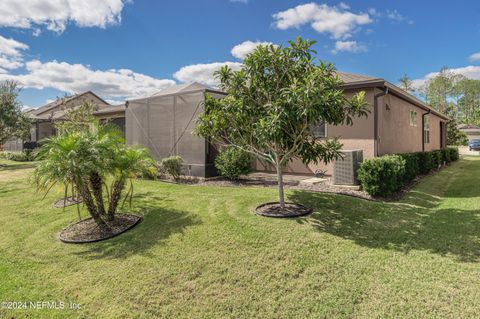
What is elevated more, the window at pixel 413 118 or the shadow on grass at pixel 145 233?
the window at pixel 413 118

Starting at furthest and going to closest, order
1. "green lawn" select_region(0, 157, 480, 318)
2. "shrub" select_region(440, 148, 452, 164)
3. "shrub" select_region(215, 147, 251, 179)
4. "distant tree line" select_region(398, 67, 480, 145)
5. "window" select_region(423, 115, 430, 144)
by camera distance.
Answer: "distant tree line" select_region(398, 67, 480, 145), "window" select_region(423, 115, 430, 144), "shrub" select_region(440, 148, 452, 164), "shrub" select_region(215, 147, 251, 179), "green lawn" select_region(0, 157, 480, 318)

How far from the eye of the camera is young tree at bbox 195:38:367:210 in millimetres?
Answer: 4883

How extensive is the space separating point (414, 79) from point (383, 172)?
51338mm

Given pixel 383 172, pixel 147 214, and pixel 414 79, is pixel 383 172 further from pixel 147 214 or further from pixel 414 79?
pixel 414 79

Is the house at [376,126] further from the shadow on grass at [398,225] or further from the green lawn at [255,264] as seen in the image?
the green lawn at [255,264]

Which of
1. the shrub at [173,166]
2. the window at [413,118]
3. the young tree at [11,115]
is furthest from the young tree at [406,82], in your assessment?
the young tree at [11,115]

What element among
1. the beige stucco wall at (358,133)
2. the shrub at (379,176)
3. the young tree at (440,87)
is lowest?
the shrub at (379,176)

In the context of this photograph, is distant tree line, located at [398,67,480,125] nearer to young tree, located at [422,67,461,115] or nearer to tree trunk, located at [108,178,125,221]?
young tree, located at [422,67,461,115]

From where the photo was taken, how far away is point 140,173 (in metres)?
6.00

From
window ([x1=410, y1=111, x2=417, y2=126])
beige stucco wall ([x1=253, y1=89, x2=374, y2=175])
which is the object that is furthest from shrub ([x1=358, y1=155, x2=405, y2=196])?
window ([x1=410, y1=111, x2=417, y2=126])

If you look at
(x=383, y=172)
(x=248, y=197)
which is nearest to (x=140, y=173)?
(x=248, y=197)

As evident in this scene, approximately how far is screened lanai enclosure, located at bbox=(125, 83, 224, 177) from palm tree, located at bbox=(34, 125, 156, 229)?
4.62 meters

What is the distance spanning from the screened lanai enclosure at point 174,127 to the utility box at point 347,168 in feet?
14.9

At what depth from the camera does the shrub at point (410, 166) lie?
30.7 ft
